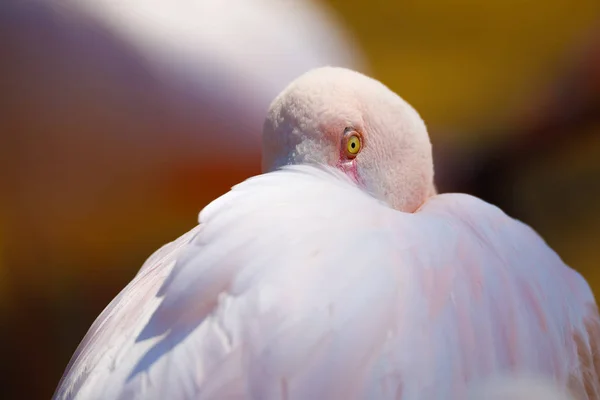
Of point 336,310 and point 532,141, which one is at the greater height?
point 336,310

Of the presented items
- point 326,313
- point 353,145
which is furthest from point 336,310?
point 353,145

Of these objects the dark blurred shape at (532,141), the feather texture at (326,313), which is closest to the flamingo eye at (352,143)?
the feather texture at (326,313)

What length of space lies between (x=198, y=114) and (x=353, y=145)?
0.80 m

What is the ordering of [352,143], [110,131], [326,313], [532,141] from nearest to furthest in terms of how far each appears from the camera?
[326,313]
[352,143]
[110,131]
[532,141]

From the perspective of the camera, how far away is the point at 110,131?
1604mm

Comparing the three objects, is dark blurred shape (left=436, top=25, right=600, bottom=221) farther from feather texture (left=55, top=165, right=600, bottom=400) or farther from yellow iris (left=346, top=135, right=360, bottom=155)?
feather texture (left=55, top=165, right=600, bottom=400)

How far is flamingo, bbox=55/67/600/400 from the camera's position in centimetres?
57

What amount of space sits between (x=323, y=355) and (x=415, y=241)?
0.15 meters

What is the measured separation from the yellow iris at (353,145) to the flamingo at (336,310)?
Result: 0.27 feet

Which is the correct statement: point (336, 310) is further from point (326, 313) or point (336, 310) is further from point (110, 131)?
point (110, 131)

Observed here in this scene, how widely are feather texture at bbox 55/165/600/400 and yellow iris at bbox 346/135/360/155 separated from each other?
5.8 inches

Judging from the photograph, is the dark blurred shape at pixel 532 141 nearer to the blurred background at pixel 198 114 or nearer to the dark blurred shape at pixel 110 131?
the blurred background at pixel 198 114

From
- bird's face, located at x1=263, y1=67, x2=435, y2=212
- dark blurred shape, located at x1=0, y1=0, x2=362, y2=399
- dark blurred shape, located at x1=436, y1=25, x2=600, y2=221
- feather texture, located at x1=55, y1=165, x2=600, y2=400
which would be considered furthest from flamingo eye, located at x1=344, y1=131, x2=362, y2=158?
dark blurred shape, located at x1=436, y1=25, x2=600, y2=221

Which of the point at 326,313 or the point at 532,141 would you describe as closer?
the point at 326,313
